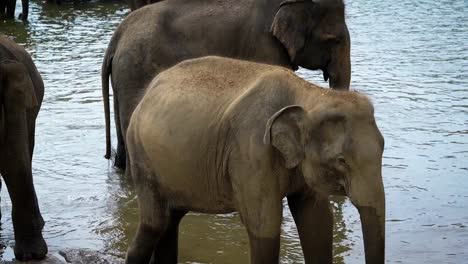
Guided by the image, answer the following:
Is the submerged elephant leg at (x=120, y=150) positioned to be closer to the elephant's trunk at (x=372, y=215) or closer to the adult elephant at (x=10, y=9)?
A: the elephant's trunk at (x=372, y=215)

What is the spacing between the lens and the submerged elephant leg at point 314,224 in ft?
14.2

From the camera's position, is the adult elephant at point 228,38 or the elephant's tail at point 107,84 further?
the elephant's tail at point 107,84

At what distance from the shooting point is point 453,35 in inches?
471

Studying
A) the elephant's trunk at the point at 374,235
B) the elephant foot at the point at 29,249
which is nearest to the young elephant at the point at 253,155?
the elephant's trunk at the point at 374,235

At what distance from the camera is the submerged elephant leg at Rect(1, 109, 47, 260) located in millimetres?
5316

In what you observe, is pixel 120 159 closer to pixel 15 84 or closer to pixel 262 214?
pixel 15 84

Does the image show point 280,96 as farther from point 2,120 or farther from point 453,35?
point 453,35

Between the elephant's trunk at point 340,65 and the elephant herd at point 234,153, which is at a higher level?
the elephant herd at point 234,153

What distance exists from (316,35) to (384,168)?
0.92 meters

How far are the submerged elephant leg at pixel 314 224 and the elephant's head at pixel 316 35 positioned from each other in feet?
8.05

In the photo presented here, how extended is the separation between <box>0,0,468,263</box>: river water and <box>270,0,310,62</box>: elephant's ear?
960 mm

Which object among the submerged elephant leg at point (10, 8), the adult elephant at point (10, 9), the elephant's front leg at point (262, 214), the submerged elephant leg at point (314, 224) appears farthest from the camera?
the submerged elephant leg at point (10, 8)

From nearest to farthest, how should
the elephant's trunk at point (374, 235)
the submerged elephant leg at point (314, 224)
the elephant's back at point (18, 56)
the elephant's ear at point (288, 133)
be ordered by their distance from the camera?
1. the elephant's trunk at point (374, 235)
2. the elephant's ear at point (288, 133)
3. the submerged elephant leg at point (314, 224)
4. the elephant's back at point (18, 56)

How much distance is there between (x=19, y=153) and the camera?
534cm
